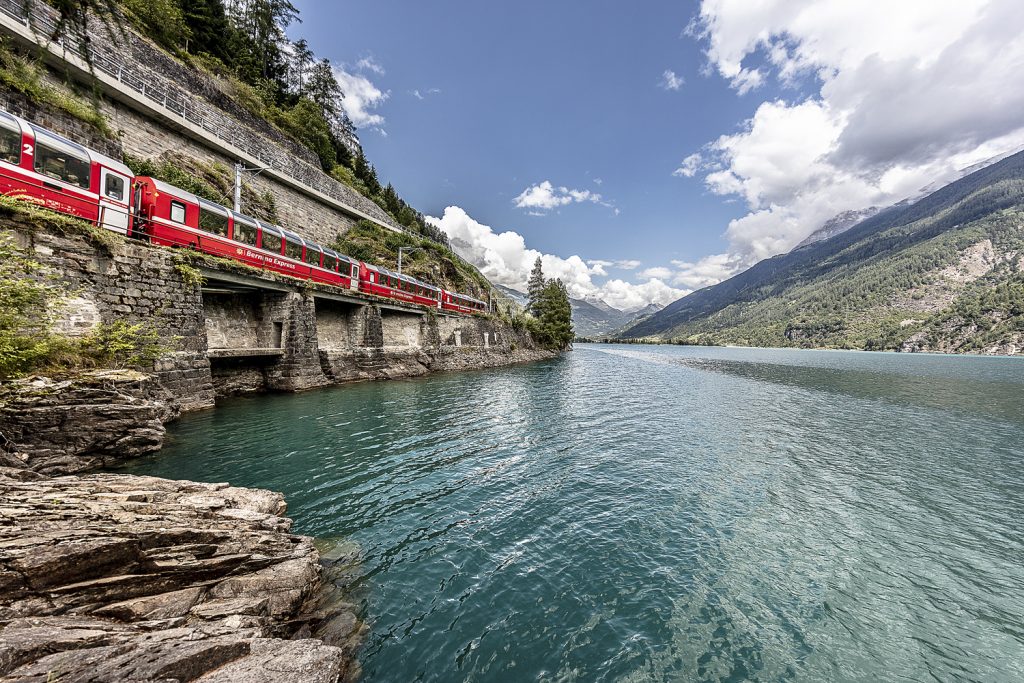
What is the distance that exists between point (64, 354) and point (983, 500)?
27.3 metres

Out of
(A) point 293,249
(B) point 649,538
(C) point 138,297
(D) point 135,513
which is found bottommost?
(B) point 649,538

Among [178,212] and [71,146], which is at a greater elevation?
[71,146]

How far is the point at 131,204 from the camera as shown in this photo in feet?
51.1

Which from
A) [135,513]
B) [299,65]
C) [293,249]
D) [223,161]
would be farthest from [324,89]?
[135,513]

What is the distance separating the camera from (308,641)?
4641 mm

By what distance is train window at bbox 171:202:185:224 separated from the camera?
16.8m

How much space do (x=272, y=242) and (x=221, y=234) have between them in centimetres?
281

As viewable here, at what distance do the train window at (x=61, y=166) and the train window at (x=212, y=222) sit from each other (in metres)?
4.01

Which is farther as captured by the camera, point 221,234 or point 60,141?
point 221,234

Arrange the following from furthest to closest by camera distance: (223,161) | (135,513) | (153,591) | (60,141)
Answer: (223,161), (60,141), (135,513), (153,591)

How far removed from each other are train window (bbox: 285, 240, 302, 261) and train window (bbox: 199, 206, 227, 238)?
138 inches

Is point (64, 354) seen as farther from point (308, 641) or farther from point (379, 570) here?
point (308, 641)

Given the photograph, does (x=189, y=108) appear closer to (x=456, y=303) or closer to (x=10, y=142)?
(x=10, y=142)

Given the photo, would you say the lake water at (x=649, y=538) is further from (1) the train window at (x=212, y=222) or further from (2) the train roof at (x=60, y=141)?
(2) the train roof at (x=60, y=141)
